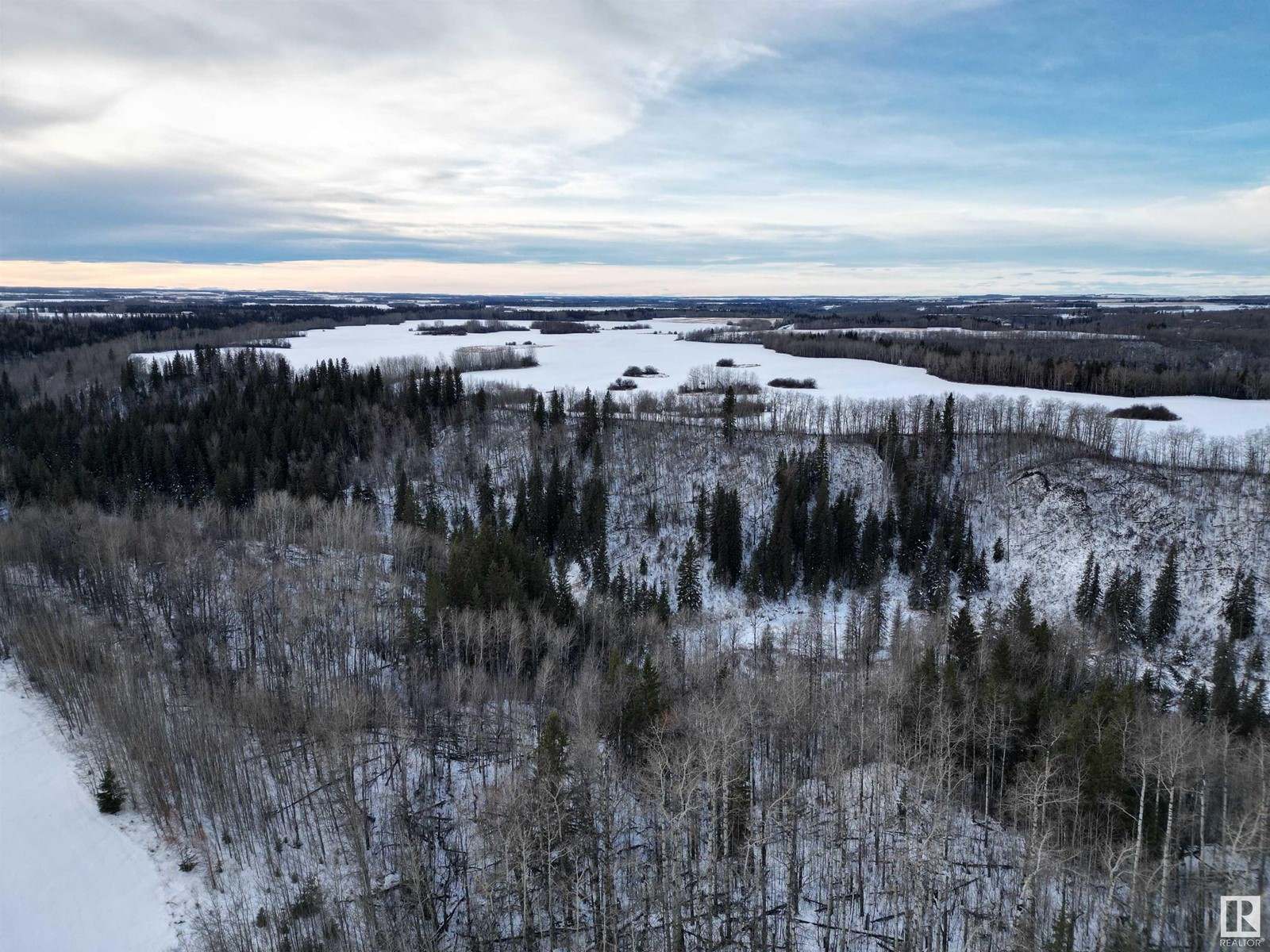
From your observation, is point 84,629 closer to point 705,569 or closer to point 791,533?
point 705,569

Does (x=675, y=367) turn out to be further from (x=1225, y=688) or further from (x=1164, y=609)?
(x=1225, y=688)

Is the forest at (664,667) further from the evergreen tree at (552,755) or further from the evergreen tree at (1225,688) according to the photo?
the evergreen tree at (1225,688)

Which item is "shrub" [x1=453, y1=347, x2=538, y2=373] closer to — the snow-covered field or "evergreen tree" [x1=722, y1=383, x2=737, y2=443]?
the snow-covered field

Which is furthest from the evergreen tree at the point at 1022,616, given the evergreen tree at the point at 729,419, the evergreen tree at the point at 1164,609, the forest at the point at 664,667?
the evergreen tree at the point at 729,419

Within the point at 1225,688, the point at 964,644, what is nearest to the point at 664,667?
the point at 964,644

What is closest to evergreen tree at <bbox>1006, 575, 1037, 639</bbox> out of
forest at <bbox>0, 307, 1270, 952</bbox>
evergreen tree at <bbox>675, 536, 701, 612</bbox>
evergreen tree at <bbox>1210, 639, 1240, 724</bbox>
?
forest at <bbox>0, 307, 1270, 952</bbox>

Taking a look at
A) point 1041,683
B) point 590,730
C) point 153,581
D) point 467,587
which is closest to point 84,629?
point 153,581
